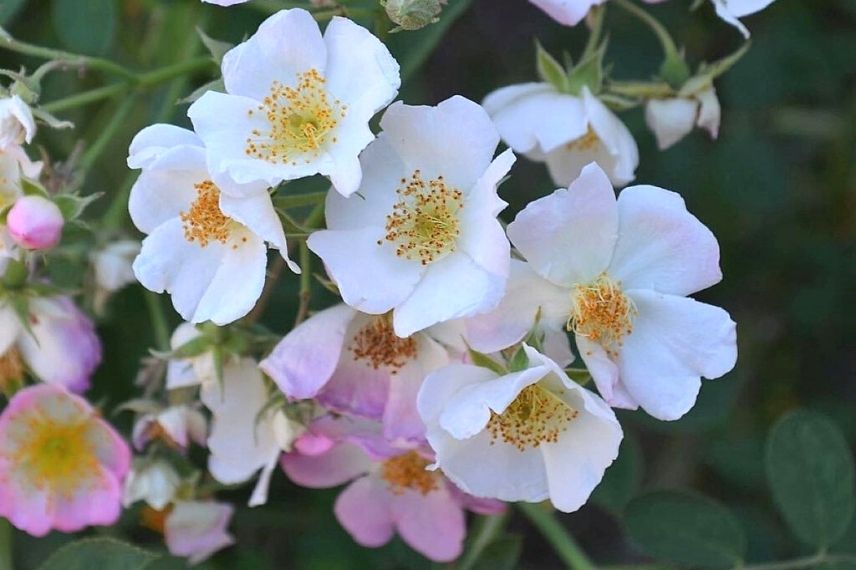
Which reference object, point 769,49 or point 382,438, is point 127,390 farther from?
point 769,49

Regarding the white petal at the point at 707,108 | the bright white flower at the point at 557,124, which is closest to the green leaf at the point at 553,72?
the bright white flower at the point at 557,124

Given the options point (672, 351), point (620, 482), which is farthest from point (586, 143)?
point (620, 482)

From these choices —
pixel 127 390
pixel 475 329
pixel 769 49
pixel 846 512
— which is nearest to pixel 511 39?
pixel 769 49

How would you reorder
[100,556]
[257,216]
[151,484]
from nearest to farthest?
1. [257,216]
2. [100,556]
3. [151,484]

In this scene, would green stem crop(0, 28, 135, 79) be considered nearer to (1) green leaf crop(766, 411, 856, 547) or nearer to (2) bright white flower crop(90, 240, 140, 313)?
(2) bright white flower crop(90, 240, 140, 313)

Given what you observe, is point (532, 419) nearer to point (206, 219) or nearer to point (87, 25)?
point (206, 219)

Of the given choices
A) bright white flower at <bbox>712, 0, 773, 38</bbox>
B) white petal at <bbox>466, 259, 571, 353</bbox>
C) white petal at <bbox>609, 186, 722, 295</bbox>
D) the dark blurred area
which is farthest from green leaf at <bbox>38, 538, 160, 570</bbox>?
bright white flower at <bbox>712, 0, 773, 38</bbox>

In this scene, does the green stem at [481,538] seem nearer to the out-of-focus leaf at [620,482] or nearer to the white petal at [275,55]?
the out-of-focus leaf at [620,482]
